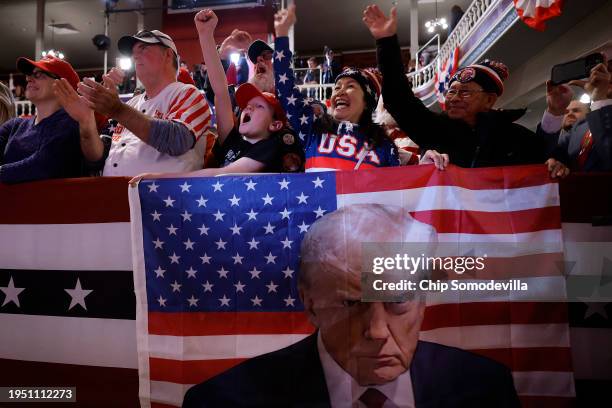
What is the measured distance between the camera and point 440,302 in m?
1.58

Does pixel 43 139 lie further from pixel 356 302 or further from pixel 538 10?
pixel 538 10

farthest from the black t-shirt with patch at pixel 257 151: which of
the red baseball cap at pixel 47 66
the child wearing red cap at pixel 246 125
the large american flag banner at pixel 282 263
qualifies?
the red baseball cap at pixel 47 66

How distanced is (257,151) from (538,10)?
4883 millimetres

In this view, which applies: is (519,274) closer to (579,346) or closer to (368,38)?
(579,346)

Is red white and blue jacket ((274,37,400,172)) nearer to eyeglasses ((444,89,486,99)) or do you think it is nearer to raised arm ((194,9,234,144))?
raised arm ((194,9,234,144))

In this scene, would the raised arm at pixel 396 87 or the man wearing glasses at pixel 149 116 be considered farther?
the raised arm at pixel 396 87

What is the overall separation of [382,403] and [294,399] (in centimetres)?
30

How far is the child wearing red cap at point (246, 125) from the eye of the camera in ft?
6.76

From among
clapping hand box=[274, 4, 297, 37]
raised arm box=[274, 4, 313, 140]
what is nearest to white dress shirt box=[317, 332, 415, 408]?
raised arm box=[274, 4, 313, 140]

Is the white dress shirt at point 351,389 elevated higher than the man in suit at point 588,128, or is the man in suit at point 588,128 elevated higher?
the man in suit at point 588,128

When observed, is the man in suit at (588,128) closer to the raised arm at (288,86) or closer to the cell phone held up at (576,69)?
the cell phone held up at (576,69)

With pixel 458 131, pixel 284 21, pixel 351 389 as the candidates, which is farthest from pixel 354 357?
pixel 284 21

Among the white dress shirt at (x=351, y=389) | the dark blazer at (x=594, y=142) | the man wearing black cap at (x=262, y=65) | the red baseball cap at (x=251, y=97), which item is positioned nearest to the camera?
the white dress shirt at (x=351, y=389)

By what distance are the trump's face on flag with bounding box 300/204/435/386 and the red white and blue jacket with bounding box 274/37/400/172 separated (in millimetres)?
535
